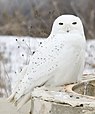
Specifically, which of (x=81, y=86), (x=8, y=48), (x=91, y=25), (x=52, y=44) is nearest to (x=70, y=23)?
A: (x=52, y=44)

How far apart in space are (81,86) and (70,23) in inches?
20.1

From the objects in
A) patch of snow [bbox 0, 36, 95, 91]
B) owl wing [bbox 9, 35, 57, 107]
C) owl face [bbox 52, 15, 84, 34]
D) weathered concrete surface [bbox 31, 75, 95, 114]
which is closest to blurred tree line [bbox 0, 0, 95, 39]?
patch of snow [bbox 0, 36, 95, 91]

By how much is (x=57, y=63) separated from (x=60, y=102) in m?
0.49

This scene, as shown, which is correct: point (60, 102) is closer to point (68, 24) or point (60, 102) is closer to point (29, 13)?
point (68, 24)

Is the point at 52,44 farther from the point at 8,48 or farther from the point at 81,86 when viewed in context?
the point at 8,48

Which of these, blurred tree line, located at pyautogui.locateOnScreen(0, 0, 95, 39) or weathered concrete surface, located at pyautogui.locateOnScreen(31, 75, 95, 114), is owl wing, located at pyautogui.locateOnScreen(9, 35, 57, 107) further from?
blurred tree line, located at pyautogui.locateOnScreen(0, 0, 95, 39)

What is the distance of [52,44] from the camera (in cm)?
369

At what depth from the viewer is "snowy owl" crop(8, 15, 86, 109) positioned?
139 inches

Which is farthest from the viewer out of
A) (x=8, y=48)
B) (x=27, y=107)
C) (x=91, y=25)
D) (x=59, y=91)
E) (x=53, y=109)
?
(x=91, y=25)

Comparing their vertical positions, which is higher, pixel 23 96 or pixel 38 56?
pixel 38 56

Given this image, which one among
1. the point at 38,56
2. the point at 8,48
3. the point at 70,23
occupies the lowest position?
the point at 8,48

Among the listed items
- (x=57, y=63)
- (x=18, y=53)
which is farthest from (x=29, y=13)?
→ (x=57, y=63)

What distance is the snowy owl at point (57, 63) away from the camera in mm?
3541

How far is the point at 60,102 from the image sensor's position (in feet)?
10.4
